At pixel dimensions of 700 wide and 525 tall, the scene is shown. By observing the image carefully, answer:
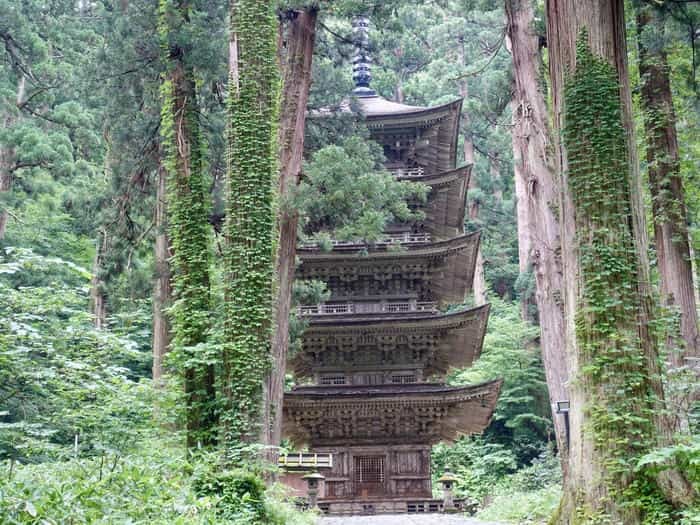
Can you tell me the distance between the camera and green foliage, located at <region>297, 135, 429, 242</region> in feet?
48.8

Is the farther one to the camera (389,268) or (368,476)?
(389,268)

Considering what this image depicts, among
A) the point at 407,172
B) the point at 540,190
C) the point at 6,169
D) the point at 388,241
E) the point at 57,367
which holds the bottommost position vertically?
the point at 57,367

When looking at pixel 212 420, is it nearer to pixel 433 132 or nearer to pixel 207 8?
pixel 207 8

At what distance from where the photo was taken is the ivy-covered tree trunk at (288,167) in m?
13.6

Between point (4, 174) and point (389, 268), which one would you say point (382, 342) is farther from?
point (4, 174)

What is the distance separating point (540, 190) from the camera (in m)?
14.9

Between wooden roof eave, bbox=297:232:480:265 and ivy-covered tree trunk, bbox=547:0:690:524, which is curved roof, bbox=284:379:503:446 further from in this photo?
ivy-covered tree trunk, bbox=547:0:690:524

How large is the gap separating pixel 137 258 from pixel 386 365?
6.56 m

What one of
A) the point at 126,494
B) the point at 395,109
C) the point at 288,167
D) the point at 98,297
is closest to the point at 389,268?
the point at 395,109

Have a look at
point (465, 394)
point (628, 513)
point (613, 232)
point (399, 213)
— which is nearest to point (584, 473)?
point (628, 513)

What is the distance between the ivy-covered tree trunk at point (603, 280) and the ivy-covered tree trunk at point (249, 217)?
15.0ft

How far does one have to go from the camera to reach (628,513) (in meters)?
8.12

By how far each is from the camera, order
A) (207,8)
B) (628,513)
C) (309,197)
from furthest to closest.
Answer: (207,8) < (309,197) < (628,513)

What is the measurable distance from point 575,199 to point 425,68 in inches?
1547
